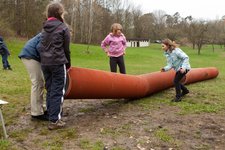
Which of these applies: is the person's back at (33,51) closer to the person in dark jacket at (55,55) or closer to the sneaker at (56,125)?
the person in dark jacket at (55,55)

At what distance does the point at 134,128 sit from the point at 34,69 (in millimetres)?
1861


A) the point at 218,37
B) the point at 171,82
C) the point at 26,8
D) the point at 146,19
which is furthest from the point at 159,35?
the point at 171,82

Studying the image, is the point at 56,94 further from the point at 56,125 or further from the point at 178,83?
the point at 178,83

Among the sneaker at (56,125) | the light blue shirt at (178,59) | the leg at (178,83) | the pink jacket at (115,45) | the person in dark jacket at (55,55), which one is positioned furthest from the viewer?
the pink jacket at (115,45)

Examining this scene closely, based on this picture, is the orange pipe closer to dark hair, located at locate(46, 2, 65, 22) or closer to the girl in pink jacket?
dark hair, located at locate(46, 2, 65, 22)

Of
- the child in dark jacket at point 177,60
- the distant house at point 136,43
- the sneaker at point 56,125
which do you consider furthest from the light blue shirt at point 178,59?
the distant house at point 136,43

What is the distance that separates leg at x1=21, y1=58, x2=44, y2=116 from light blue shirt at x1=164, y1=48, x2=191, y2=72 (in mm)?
3081

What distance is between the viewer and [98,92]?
5.85 meters

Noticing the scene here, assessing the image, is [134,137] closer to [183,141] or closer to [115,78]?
[183,141]

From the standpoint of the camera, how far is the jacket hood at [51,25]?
4.94 metres

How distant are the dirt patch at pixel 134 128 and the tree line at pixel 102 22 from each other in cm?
651

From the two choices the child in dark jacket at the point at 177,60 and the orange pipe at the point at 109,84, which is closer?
the orange pipe at the point at 109,84

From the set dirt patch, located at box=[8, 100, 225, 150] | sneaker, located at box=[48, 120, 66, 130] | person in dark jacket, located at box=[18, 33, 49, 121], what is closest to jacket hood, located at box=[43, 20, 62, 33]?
person in dark jacket, located at box=[18, 33, 49, 121]

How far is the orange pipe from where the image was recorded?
544 cm
